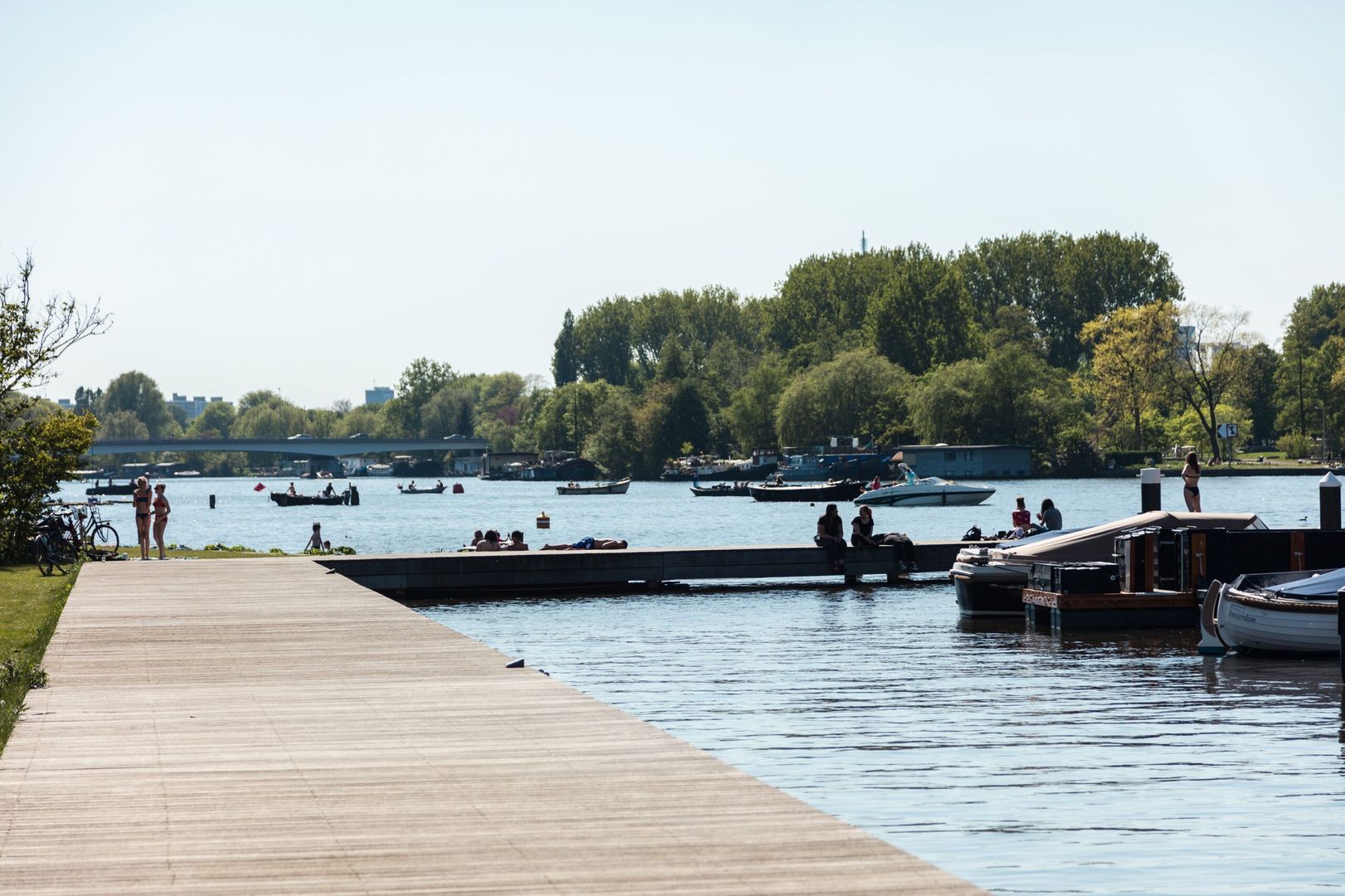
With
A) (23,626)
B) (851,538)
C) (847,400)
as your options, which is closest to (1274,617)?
(851,538)

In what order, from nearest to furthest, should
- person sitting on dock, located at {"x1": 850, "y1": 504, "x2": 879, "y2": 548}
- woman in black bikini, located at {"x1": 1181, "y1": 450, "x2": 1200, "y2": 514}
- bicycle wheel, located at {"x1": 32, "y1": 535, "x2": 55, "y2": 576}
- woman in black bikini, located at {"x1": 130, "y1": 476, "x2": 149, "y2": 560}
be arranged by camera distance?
bicycle wheel, located at {"x1": 32, "y1": 535, "x2": 55, "y2": 576} < woman in black bikini, located at {"x1": 1181, "y1": 450, "x2": 1200, "y2": 514} < woman in black bikini, located at {"x1": 130, "y1": 476, "x2": 149, "y2": 560} < person sitting on dock, located at {"x1": 850, "y1": 504, "x2": 879, "y2": 548}

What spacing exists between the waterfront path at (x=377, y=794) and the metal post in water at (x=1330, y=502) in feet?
77.4

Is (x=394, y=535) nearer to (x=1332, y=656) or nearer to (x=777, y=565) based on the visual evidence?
(x=777, y=565)

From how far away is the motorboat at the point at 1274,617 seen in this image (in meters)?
23.5

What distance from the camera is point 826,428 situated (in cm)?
14612

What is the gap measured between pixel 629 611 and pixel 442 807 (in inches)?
895

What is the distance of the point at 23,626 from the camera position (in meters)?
21.3

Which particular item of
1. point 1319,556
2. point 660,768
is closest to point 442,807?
point 660,768

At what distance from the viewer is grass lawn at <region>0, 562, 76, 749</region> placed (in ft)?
45.8

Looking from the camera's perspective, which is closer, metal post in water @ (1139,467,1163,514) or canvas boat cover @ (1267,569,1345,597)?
canvas boat cover @ (1267,569,1345,597)

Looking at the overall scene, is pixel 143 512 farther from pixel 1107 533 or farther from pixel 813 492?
pixel 813 492

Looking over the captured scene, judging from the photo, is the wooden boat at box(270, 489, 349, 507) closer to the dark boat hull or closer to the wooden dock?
the dark boat hull

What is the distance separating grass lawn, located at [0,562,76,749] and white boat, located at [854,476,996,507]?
86.5 metres

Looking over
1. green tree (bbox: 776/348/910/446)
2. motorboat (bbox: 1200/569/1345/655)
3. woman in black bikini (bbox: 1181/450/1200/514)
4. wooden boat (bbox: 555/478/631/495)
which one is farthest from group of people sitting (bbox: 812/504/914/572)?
wooden boat (bbox: 555/478/631/495)
